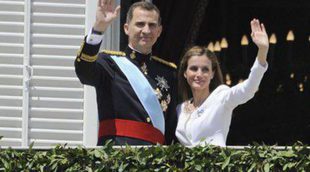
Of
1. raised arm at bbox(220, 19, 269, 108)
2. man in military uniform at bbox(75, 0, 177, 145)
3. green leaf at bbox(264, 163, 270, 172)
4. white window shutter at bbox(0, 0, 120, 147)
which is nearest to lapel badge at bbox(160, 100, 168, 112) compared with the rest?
man in military uniform at bbox(75, 0, 177, 145)

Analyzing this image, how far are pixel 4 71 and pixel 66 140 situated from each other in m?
0.59

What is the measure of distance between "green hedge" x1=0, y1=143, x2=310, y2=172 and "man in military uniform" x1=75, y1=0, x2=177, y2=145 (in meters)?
0.28

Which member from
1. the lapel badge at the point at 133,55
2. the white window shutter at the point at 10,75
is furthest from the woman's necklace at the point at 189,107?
the white window shutter at the point at 10,75

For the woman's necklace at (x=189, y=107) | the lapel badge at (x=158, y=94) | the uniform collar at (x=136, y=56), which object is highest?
the uniform collar at (x=136, y=56)

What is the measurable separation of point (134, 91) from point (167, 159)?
0.52 m

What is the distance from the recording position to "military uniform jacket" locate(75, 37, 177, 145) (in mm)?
5887

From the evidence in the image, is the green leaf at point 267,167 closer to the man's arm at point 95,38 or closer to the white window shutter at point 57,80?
the man's arm at point 95,38

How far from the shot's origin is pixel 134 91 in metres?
6.07

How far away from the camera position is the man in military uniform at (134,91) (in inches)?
237

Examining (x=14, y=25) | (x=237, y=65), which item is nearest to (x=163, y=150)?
(x=14, y=25)

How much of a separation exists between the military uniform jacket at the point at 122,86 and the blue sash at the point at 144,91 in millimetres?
22

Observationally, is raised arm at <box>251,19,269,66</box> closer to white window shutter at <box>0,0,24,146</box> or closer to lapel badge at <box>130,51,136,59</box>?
lapel badge at <box>130,51,136,59</box>

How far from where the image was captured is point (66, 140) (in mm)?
7184

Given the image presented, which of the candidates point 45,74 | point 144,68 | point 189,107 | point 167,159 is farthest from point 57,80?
point 167,159
